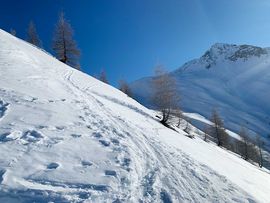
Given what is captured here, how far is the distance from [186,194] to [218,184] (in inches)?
96.0

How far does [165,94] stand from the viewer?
33.7 metres

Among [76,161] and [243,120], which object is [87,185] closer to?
[76,161]

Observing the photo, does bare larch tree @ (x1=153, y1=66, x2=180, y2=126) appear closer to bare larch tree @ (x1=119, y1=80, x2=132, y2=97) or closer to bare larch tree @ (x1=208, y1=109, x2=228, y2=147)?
bare larch tree @ (x1=208, y1=109, x2=228, y2=147)

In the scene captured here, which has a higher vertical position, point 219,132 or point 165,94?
point 219,132

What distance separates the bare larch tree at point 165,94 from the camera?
3309cm

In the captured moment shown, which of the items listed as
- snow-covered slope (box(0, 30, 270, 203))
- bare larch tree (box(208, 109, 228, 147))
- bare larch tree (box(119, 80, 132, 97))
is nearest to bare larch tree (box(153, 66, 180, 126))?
snow-covered slope (box(0, 30, 270, 203))

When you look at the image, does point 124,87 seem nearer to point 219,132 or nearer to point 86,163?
point 219,132

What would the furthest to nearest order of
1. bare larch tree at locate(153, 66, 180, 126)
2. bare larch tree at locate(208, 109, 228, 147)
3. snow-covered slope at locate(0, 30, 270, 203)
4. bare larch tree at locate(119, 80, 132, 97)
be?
bare larch tree at locate(119, 80, 132, 97) < bare larch tree at locate(208, 109, 228, 147) < bare larch tree at locate(153, 66, 180, 126) < snow-covered slope at locate(0, 30, 270, 203)

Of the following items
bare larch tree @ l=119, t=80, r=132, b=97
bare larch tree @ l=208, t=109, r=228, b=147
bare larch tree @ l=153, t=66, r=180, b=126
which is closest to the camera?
bare larch tree @ l=153, t=66, r=180, b=126

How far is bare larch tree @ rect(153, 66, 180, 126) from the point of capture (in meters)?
33.1

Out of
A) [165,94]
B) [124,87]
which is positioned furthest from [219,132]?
[165,94]

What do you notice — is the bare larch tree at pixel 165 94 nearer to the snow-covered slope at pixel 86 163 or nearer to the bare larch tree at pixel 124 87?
the snow-covered slope at pixel 86 163

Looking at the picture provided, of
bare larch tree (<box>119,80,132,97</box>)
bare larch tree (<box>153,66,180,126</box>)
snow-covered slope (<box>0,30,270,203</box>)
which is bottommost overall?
snow-covered slope (<box>0,30,270,203</box>)

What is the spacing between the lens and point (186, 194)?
30.1 feet
